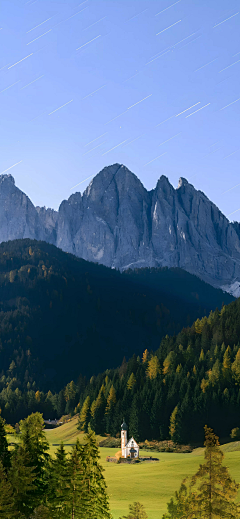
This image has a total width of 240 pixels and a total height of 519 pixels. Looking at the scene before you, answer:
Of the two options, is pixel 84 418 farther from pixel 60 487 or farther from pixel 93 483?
pixel 60 487

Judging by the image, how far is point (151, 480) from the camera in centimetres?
8412

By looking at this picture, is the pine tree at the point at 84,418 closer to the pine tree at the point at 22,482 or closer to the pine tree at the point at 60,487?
the pine tree at the point at 60,487

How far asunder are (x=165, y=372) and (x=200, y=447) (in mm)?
45817

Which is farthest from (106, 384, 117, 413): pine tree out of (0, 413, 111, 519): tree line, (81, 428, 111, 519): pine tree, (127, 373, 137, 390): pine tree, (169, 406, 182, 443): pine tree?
(0, 413, 111, 519): tree line

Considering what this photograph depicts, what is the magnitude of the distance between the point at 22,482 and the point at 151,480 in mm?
47997

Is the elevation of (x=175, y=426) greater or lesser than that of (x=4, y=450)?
greater

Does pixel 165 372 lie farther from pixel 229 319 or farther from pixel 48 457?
pixel 48 457

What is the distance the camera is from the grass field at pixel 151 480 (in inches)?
2734

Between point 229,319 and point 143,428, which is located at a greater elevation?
point 229,319

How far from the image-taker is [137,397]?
156 metres

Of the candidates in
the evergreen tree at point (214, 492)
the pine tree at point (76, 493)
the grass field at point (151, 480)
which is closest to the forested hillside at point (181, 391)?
the grass field at point (151, 480)

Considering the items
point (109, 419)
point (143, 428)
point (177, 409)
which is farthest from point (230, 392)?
point (109, 419)

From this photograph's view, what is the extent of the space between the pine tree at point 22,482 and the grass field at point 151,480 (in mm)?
19454

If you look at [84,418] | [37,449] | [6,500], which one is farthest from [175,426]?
[6,500]
